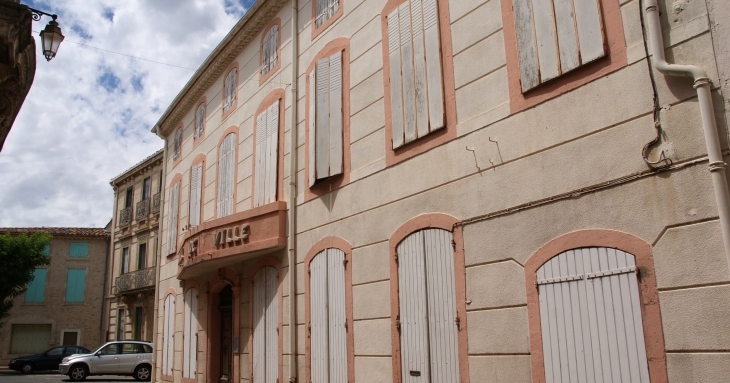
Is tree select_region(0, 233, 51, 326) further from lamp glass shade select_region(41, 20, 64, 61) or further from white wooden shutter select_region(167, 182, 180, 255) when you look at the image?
lamp glass shade select_region(41, 20, 64, 61)

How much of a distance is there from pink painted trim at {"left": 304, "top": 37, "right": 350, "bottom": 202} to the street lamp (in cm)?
397

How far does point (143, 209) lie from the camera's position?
2958 cm

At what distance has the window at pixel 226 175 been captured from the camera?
13.4 metres

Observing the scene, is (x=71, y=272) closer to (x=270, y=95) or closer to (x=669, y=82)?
(x=270, y=95)

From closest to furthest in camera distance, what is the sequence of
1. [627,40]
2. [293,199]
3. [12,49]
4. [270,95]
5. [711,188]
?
[711,188] → [627,40] → [12,49] → [293,199] → [270,95]

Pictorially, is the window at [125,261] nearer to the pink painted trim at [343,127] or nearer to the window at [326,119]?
the pink painted trim at [343,127]

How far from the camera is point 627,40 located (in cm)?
574

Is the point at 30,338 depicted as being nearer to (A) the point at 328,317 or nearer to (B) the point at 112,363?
(B) the point at 112,363

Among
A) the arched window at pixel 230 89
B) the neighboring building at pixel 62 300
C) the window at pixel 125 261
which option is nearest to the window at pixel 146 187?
the window at pixel 125 261

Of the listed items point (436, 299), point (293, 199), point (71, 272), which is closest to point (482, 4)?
point (436, 299)

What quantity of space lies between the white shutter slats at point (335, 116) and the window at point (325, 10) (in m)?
0.91

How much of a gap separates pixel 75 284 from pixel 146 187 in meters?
10.3

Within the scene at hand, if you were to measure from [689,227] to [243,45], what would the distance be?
1099 cm

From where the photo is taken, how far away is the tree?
2900 cm
